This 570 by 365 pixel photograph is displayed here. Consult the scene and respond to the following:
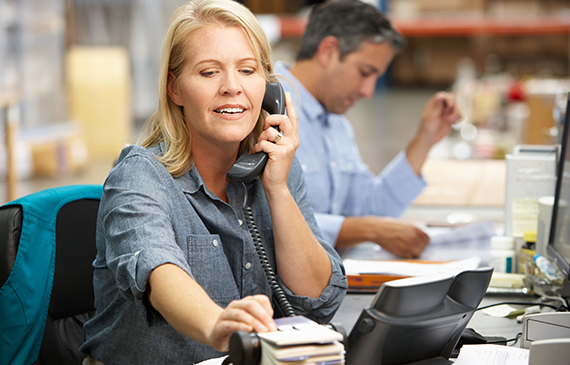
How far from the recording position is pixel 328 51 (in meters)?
2.39

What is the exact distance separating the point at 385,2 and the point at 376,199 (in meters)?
12.0

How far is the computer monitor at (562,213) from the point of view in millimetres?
1425

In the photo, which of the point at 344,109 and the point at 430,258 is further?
the point at 344,109

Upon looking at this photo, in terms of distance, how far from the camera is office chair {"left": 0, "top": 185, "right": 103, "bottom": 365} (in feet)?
4.43

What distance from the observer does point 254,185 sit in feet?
4.58

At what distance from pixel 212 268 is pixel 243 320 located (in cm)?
41

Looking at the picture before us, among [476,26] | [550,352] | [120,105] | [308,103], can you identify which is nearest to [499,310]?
[550,352]

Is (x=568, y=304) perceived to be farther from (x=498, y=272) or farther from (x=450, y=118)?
(x=450, y=118)

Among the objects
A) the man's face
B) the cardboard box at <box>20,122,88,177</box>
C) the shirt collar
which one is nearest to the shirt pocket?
the shirt collar

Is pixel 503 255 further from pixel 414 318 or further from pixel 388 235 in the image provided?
pixel 414 318

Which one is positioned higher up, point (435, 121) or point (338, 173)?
point (435, 121)

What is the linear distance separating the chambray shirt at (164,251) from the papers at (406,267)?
1.11 feet

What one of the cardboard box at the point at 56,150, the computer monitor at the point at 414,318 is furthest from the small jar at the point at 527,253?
the cardboard box at the point at 56,150

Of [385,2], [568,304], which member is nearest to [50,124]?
[568,304]
